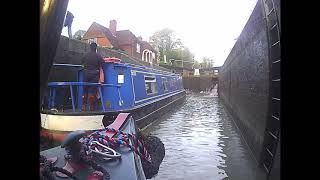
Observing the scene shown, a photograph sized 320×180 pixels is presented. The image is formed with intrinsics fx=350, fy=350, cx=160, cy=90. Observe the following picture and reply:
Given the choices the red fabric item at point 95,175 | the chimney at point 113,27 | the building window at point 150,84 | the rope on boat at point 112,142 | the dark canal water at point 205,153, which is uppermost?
the chimney at point 113,27

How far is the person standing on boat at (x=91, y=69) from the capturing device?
7867 millimetres

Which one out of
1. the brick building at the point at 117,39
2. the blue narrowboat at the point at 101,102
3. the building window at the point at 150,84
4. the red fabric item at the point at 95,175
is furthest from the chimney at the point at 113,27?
the red fabric item at the point at 95,175

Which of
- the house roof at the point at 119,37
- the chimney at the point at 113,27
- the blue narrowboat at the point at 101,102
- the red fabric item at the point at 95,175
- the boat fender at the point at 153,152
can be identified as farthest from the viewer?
the chimney at the point at 113,27

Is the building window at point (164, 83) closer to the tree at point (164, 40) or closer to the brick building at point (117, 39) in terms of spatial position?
the brick building at point (117, 39)

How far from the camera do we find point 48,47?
1.70 m

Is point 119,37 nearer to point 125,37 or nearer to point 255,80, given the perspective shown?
point 125,37

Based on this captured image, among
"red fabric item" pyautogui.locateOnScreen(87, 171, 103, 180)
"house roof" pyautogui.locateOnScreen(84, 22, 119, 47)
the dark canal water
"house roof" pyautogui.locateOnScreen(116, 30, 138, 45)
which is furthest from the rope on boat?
"house roof" pyautogui.locateOnScreen(116, 30, 138, 45)

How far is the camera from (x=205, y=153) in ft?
23.5

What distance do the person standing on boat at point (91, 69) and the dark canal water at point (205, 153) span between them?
210 centimetres

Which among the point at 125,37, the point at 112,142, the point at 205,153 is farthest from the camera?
the point at 125,37

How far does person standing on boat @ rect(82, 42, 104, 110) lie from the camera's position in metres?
7.87

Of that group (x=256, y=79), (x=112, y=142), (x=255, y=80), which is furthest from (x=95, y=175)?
(x=255, y=80)

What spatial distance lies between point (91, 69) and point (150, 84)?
193 inches
